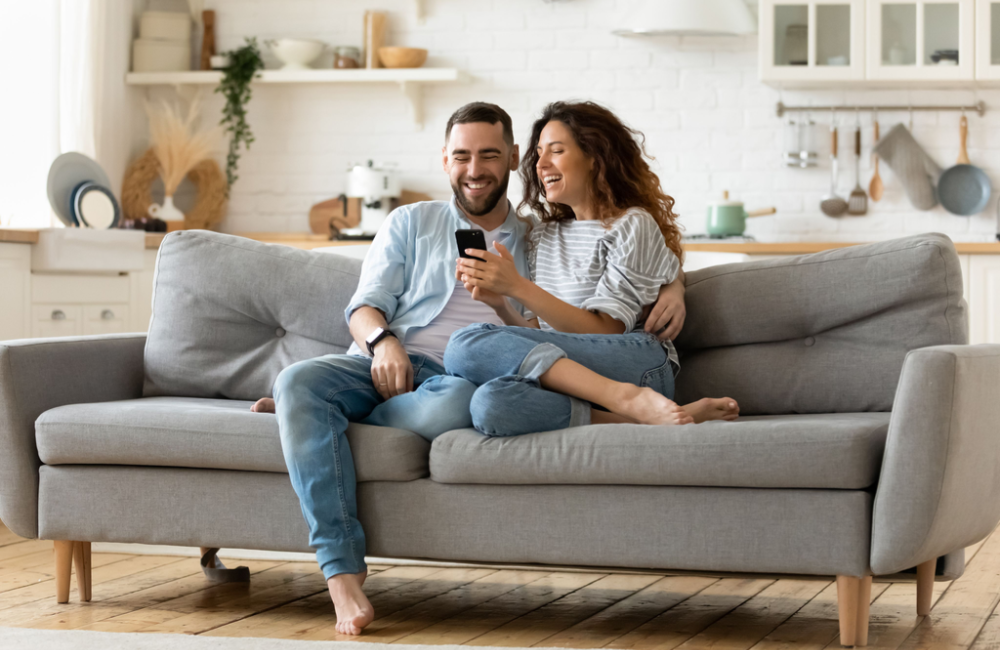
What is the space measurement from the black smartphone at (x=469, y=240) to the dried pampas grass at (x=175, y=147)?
3.01m

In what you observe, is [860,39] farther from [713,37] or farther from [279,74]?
[279,74]

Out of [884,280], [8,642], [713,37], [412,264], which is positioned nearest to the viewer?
[8,642]

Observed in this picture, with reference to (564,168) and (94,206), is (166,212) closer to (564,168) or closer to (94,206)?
(94,206)

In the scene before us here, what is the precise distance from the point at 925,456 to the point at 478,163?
1.14 metres

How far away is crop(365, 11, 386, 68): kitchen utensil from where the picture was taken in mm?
4859

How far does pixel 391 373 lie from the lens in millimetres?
2174

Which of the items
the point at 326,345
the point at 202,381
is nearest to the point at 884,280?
the point at 326,345

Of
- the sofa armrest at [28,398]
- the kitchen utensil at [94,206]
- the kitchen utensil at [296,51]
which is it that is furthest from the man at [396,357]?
the kitchen utensil at [296,51]

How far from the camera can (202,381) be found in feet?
8.50

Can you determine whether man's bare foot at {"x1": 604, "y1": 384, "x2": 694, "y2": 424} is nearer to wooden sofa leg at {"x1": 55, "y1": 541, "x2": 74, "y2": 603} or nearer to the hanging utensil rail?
wooden sofa leg at {"x1": 55, "y1": 541, "x2": 74, "y2": 603}

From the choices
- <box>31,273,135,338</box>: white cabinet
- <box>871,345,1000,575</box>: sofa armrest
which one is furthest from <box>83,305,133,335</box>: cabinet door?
<box>871,345,1000,575</box>: sofa armrest

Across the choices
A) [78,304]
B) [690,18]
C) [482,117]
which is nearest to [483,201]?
[482,117]

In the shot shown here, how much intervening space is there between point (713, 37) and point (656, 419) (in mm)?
3197

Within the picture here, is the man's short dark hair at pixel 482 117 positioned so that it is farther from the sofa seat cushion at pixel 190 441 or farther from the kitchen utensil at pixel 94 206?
the kitchen utensil at pixel 94 206
